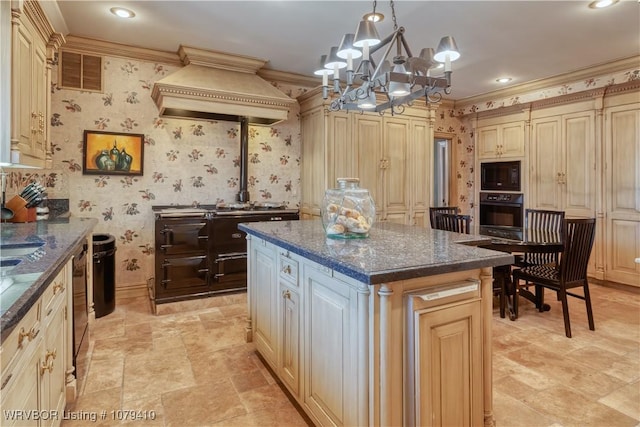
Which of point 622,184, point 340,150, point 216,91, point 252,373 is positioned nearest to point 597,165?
point 622,184

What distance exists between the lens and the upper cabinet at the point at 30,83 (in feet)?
7.09

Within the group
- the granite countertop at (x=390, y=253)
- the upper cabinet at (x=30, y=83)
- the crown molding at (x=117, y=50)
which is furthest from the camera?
the crown molding at (x=117, y=50)

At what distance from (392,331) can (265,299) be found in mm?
1169

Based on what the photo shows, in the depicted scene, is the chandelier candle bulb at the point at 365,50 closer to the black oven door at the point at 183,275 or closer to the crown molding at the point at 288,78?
the black oven door at the point at 183,275

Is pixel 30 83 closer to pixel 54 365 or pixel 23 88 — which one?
pixel 23 88

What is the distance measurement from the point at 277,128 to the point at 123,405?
3.40 m

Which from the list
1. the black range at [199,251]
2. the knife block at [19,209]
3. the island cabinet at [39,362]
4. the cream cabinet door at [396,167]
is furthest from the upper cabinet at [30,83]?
the cream cabinet door at [396,167]

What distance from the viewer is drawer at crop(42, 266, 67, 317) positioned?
1.44m

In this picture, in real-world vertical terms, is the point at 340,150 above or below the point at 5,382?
above

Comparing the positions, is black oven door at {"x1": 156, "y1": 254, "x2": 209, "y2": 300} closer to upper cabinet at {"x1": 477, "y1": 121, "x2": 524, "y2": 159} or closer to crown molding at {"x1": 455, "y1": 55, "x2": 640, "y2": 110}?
upper cabinet at {"x1": 477, "y1": 121, "x2": 524, "y2": 159}

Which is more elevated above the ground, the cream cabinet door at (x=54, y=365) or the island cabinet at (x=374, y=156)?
the island cabinet at (x=374, y=156)

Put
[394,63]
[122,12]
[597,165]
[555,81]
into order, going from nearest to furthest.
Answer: [394,63], [122,12], [597,165], [555,81]

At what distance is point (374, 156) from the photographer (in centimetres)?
453

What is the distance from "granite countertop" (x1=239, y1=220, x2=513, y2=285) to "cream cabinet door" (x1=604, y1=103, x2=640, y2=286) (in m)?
3.37
